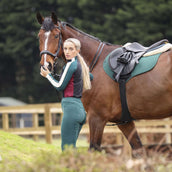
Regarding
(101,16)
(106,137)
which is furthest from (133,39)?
(106,137)

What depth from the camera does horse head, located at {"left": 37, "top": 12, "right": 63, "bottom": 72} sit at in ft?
18.7

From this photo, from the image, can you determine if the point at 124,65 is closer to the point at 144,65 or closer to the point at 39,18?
the point at 144,65

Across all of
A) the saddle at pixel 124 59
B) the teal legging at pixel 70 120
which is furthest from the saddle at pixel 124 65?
the teal legging at pixel 70 120

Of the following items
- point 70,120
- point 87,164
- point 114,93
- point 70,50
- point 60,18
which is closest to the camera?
point 87,164

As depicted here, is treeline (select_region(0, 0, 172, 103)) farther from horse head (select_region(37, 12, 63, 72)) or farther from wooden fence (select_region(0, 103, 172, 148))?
horse head (select_region(37, 12, 63, 72))

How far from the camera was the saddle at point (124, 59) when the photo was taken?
5.79m

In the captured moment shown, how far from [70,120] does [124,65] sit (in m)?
1.61

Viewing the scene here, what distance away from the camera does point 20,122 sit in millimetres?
24578

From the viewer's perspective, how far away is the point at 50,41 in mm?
5855

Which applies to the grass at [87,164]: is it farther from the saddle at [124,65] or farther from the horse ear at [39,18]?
the horse ear at [39,18]

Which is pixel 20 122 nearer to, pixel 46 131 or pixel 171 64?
pixel 46 131

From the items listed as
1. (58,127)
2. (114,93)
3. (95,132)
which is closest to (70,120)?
(95,132)

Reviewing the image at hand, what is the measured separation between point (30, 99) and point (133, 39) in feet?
31.9

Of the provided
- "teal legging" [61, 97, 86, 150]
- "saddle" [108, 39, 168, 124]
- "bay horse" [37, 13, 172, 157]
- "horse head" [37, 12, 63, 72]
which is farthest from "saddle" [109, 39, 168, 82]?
"teal legging" [61, 97, 86, 150]
